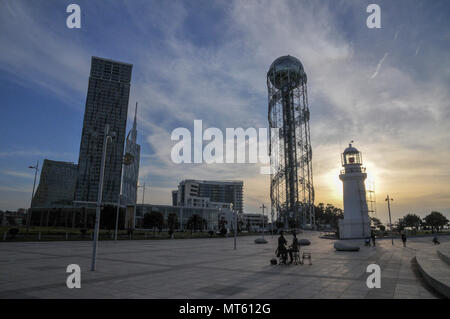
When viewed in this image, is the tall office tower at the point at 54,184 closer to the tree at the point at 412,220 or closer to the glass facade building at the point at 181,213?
the glass facade building at the point at 181,213

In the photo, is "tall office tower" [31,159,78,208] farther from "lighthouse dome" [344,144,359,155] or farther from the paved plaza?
the paved plaza

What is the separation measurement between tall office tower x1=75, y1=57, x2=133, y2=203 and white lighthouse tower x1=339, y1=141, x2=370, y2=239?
130410 millimetres

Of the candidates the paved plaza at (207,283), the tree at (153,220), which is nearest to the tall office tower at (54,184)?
the tree at (153,220)

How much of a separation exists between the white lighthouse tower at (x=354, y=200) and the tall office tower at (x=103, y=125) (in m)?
130

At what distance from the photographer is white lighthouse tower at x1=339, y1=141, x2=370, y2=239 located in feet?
124

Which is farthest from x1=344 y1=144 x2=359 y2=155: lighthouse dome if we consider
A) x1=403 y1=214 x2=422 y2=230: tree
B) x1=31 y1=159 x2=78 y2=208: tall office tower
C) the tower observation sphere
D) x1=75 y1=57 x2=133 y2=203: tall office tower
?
x1=31 y1=159 x2=78 y2=208: tall office tower

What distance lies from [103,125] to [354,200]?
14588 centimetres

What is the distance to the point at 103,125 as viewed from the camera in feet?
501

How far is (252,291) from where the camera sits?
8.38m

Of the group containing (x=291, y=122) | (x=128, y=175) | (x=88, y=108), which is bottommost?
(x=128, y=175)

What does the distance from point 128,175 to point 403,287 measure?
325 feet

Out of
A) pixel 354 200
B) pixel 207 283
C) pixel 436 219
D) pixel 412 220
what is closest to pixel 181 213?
pixel 412 220
